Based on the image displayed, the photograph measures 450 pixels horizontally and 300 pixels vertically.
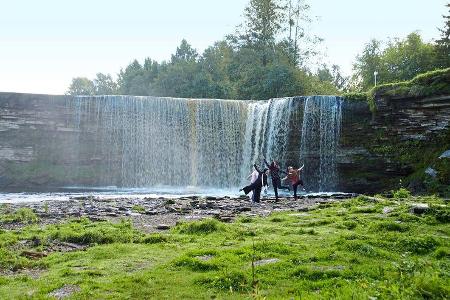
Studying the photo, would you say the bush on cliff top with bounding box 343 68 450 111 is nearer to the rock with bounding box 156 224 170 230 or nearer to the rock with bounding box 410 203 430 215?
the rock with bounding box 410 203 430 215

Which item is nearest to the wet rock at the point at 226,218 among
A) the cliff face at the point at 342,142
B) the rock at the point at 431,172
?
the rock at the point at 431,172

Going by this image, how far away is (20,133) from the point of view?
116ft

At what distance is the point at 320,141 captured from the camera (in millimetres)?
30516

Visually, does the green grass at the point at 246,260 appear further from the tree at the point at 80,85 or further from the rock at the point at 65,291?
the tree at the point at 80,85

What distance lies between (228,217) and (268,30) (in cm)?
4243

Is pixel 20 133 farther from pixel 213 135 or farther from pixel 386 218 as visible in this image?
pixel 386 218

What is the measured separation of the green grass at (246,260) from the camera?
5641 mm

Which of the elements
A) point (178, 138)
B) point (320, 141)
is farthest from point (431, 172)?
point (178, 138)

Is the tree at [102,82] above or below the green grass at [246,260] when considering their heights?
above

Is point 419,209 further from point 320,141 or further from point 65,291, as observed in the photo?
point 320,141

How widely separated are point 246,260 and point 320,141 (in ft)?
78.9

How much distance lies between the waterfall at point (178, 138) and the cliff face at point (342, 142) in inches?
22.9

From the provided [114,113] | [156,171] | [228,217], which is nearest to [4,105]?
[114,113]

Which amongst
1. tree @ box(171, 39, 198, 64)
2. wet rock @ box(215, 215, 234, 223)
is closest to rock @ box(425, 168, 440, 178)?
wet rock @ box(215, 215, 234, 223)
